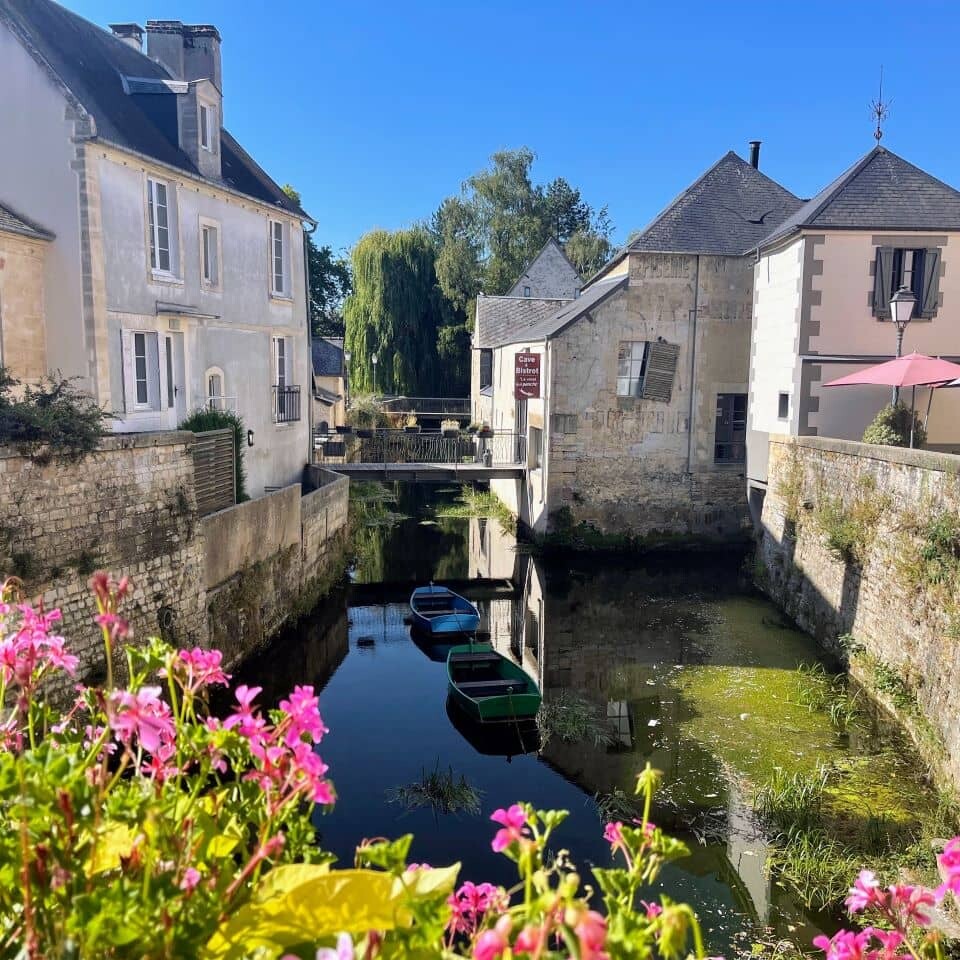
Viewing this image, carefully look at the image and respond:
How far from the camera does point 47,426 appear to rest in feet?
29.9

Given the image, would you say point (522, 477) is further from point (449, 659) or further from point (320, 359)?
point (320, 359)

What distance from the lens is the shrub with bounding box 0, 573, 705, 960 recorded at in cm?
158

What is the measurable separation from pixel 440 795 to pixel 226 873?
27.9 feet

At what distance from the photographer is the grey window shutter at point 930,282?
54.7 ft

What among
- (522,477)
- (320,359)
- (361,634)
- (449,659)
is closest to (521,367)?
(522,477)

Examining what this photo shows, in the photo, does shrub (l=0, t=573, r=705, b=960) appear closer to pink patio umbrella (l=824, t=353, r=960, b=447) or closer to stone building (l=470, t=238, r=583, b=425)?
pink patio umbrella (l=824, t=353, r=960, b=447)

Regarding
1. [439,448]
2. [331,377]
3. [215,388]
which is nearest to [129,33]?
[215,388]

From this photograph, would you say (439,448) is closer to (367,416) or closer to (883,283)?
(367,416)

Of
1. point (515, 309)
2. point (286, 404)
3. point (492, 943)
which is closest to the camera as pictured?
point (492, 943)

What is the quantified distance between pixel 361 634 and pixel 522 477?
9.11 meters

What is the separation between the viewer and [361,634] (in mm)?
16266

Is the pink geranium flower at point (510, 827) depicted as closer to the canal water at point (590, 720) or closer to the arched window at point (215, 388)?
the canal water at point (590, 720)

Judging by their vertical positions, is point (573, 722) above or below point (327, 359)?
below

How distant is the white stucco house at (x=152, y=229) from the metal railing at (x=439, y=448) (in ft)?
16.4
